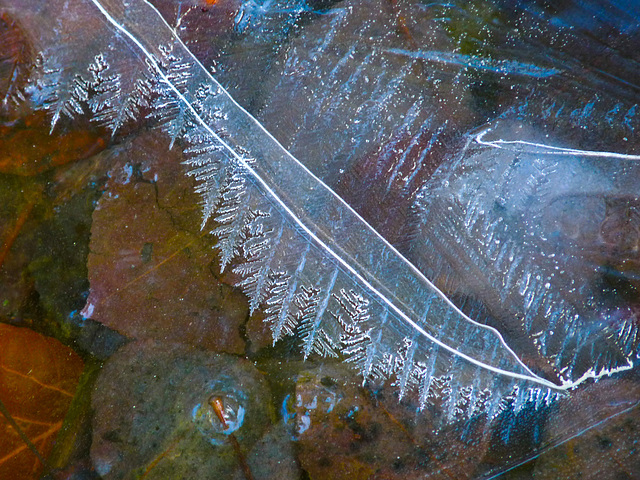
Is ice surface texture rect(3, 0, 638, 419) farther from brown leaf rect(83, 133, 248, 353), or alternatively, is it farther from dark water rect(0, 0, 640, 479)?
brown leaf rect(83, 133, 248, 353)

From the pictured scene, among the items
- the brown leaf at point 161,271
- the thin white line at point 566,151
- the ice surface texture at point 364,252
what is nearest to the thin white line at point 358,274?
the ice surface texture at point 364,252

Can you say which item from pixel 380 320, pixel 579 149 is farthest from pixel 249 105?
pixel 579 149

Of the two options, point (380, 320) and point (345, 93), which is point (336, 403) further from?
point (345, 93)

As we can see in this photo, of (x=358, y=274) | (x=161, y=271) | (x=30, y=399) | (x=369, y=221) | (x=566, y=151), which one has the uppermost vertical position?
(x=566, y=151)

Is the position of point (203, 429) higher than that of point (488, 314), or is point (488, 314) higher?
point (488, 314)

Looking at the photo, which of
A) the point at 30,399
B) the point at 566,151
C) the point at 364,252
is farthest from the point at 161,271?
the point at 566,151

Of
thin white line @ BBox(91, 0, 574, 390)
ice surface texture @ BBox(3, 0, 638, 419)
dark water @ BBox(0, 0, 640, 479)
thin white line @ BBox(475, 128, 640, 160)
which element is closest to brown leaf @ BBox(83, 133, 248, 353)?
dark water @ BBox(0, 0, 640, 479)

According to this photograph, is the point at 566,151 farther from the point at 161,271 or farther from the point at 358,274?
the point at 161,271
